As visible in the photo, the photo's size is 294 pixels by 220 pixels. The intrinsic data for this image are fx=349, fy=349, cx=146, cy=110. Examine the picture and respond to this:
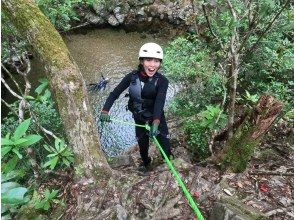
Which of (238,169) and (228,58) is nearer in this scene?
(238,169)

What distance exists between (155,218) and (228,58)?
9.99 ft

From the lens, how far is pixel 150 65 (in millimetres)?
4527

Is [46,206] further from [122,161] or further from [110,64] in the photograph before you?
[110,64]

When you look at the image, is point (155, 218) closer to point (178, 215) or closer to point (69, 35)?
point (178, 215)

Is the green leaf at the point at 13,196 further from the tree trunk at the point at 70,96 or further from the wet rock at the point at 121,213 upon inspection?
the tree trunk at the point at 70,96

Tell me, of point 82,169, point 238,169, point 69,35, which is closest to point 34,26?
point 82,169

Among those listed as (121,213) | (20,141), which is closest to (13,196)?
(20,141)

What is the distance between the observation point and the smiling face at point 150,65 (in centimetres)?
453

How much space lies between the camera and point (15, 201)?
5.86ft

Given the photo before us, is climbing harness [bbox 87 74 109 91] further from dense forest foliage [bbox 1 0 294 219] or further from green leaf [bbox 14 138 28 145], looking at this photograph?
green leaf [bbox 14 138 28 145]

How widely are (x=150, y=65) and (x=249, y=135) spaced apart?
4.97 ft

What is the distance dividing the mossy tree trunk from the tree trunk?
4.87 ft

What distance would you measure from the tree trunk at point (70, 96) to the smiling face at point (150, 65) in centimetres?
94

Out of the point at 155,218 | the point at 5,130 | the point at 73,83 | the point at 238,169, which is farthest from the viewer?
the point at 5,130
